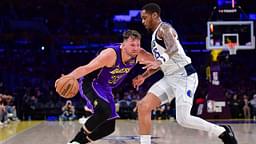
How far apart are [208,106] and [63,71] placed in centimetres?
808

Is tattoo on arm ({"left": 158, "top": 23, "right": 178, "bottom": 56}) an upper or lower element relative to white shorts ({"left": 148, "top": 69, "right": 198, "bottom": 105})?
upper

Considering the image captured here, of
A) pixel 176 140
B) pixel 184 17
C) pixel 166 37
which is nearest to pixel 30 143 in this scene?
pixel 176 140

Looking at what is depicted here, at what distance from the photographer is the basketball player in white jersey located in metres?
4.52

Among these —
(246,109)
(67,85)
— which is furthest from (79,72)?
(246,109)

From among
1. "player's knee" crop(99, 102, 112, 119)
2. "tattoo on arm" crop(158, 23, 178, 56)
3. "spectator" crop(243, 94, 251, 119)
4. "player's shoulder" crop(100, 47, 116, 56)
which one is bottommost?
"spectator" crop(243, 94, 251, 119)

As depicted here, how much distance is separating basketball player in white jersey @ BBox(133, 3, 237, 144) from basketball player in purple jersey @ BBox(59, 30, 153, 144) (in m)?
0.26

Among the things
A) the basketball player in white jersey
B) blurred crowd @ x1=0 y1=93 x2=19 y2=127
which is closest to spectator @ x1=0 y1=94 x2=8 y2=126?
blurred crowd @ x1=0 y1=93 x2=19 y2=127

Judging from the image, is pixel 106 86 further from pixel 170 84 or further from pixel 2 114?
pixel 2 114

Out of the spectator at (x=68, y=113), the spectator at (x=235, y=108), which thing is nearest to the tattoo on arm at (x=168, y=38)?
the spectator at (x=68, y=113)

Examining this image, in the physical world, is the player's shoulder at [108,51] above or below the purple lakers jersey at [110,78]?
above

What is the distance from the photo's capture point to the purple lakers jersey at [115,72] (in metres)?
4.54

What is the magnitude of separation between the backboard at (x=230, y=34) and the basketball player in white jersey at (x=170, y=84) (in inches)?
376

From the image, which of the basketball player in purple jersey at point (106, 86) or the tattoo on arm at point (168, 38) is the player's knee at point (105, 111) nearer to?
the basketball player in purple jersey at point (106, 86)

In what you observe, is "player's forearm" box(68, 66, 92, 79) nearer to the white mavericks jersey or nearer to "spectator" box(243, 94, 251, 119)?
the white mavericks jersey
